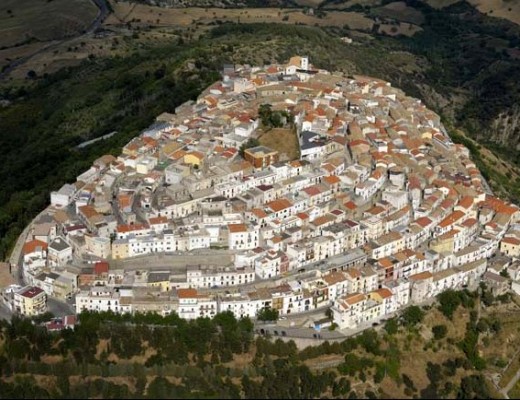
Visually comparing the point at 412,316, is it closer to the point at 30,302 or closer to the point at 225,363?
the point at 225,363

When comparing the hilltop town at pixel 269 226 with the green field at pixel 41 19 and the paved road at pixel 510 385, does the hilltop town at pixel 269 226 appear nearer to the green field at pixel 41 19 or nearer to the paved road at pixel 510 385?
the paved road at pixel 510 385

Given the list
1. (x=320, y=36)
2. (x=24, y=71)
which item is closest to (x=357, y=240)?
(x=320, y=36)

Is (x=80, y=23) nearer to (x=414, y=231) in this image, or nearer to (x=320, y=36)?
(x=320, y=36)

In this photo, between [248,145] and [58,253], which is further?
[248,145]

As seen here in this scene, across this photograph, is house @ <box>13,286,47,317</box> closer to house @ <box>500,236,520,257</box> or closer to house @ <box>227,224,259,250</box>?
house @ <box>227,224,259,250</box>

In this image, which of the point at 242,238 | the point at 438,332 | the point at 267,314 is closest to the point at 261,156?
the point at 242,238

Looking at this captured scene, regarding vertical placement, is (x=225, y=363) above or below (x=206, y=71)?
above
